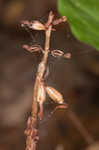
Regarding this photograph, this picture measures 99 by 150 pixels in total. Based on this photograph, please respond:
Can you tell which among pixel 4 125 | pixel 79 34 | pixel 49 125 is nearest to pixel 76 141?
pixel 49 125

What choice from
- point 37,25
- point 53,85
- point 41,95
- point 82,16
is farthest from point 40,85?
point 53,85

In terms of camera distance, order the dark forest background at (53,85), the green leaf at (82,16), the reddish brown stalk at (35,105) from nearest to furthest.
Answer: the reddish brown stalk at (35,105) < the green leaf at (82,16) < the dark forest background at (53,85)

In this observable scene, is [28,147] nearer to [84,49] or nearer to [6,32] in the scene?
[84,49]

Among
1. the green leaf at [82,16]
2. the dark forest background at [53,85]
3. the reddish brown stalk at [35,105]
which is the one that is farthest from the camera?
the dark forest background at [53,85]

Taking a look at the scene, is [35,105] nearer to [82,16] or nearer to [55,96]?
[55,96]

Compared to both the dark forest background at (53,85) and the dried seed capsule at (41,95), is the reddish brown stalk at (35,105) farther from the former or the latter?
the dark forest background at (53,85)

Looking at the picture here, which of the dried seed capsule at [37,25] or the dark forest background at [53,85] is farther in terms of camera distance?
the dark forest background at [53,85]

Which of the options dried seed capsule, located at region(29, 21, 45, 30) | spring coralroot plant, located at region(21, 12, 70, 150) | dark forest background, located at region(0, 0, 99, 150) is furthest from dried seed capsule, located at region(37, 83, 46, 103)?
dark forest background, located at region(0, 0, 99, 150)

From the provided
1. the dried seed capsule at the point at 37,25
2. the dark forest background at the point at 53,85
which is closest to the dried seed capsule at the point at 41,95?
the dried seed capsule at the point at 37,25

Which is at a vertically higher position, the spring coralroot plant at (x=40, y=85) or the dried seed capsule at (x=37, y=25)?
the dried seed capsule at (x=37, y=25)
